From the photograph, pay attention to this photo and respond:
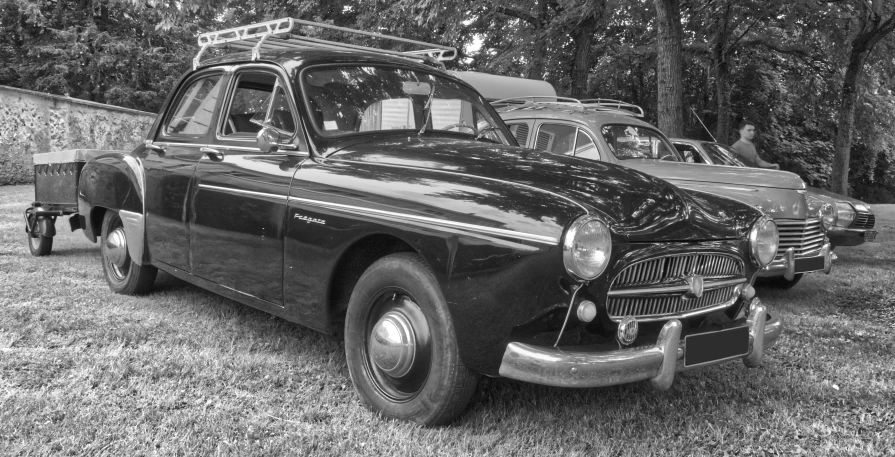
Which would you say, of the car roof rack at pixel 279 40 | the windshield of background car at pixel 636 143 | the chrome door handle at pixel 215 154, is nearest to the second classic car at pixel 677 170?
the windshield of background car at pixel 636 143

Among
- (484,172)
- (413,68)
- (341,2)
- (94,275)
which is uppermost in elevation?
(341,2)

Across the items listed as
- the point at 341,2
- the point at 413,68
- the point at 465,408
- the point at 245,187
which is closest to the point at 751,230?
the point at 465,408

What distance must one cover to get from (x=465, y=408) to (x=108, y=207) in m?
3.60

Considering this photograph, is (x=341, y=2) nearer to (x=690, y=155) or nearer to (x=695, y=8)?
(x=695, y=8)

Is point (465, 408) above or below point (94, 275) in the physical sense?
above

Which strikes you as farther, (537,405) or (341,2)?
(341,2)

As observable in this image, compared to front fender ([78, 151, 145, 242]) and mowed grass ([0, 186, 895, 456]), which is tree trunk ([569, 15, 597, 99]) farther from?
front fender ([78, 151, 145, 242])

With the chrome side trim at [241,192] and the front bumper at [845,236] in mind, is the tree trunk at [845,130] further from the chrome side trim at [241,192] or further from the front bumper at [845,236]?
the chrome side trim at [241,192]

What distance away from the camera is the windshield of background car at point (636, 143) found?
7027 mm

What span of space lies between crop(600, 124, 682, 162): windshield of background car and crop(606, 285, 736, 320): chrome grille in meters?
3.80

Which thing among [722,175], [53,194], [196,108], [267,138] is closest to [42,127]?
[53,194]

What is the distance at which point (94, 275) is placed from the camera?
6141 mm

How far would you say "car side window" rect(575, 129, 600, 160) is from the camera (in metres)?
6.87

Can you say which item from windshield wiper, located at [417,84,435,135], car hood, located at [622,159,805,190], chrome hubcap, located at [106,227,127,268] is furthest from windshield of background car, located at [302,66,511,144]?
car hood, located at [622,159,805,190]
